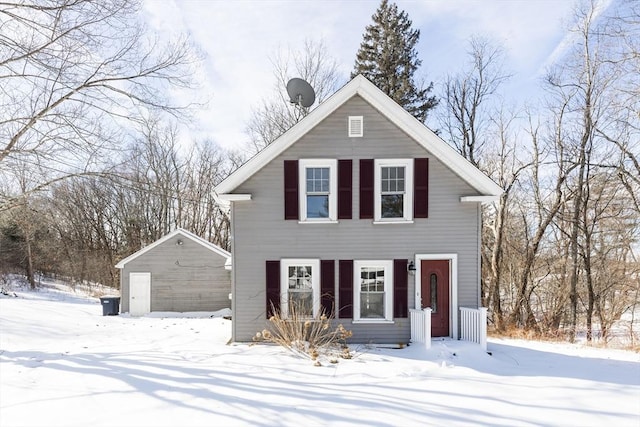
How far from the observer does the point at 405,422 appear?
4375mm

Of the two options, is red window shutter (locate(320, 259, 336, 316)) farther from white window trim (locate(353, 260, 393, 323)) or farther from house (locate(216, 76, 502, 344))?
white window trim (locate(353, 260, 393, 323))

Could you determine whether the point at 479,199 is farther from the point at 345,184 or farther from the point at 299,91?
the point at 299,91

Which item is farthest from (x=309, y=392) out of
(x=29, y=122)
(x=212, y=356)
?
(x=29, y=122)

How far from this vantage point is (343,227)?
342 inches

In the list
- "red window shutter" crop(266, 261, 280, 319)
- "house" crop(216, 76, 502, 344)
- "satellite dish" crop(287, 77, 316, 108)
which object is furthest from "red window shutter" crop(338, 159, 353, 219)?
"satellite dish" crop(287, 77, 316, 108)

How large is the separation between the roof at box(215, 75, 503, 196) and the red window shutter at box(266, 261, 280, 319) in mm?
2243

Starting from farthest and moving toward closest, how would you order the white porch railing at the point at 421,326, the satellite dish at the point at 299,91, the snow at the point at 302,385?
the satellite dish at the point at 299,91 → the white porch railing at the point at 421,326 → the snow at the point at 302,385

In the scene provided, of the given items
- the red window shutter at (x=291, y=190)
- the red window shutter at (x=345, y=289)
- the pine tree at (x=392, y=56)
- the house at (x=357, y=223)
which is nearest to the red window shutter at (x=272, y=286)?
the house at (x=357, y=223)

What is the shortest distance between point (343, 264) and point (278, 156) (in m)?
3.30

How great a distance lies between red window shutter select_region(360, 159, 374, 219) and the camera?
864cm

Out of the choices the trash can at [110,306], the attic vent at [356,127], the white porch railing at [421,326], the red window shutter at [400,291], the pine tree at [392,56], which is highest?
the pine tree at [392,56]

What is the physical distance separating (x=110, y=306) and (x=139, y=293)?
1.39 metres

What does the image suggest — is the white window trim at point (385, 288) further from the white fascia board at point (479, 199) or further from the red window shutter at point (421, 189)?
the white fascia board at point (479, 199)

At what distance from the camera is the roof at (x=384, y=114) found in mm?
8492
